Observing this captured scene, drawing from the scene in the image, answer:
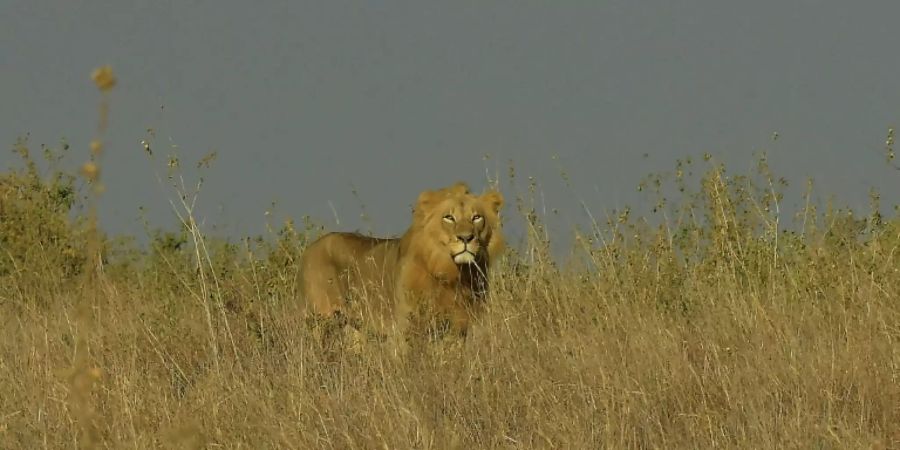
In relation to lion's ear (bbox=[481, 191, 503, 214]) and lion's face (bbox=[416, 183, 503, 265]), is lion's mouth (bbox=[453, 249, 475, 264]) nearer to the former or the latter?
lion's face (bbox=[416, 183, 503, 265])

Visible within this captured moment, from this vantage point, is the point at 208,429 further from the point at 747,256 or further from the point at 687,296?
the point at 747,256

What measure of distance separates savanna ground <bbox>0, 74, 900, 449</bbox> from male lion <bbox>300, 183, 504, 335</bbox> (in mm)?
257

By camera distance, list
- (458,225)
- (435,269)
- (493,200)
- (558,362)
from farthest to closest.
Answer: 1. (493,200)
2. (435,269)
3. (458,225)
4. (558,362)

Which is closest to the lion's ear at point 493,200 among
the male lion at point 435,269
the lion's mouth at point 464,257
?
the male lion at point 435,269

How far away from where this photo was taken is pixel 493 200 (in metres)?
8.07

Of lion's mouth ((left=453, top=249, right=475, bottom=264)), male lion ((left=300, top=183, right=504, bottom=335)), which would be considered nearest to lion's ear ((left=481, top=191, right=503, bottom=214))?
male lion ((left=300, top=183, right=504, bottom=335))

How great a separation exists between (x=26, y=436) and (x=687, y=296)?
13.0 feet

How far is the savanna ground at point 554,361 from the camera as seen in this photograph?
511 cm

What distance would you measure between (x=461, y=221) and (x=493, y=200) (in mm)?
394

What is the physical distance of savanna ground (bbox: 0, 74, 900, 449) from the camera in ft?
16.8

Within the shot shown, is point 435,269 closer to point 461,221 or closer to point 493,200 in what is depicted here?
point 461,221

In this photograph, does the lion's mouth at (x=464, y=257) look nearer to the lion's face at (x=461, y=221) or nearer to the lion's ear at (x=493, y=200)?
the lion's face at (x=461, y=221)

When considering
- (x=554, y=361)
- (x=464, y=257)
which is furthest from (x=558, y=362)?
(x=464, y=257)

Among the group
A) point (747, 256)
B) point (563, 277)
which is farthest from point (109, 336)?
point (747, 256)
